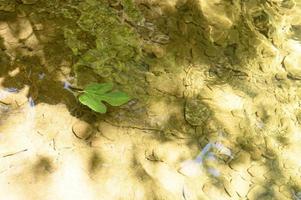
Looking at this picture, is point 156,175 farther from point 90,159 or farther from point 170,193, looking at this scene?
point 90,159

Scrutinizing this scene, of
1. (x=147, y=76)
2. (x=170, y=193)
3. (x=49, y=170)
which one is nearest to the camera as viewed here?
(x=49, y=170)

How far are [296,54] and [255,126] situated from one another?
1.13 m

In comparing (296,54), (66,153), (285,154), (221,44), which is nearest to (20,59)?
(66,153)

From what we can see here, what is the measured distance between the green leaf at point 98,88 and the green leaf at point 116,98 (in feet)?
0.13

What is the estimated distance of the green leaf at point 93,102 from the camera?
7.94 feet

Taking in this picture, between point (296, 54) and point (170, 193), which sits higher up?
point (296, 54)

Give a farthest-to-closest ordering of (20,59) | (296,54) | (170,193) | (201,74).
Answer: (296,54) < (201,74) < (20,59) < (170,193)

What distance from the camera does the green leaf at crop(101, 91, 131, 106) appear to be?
99.2 inches

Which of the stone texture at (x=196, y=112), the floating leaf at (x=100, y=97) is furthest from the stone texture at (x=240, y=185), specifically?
the floating leaf at (x=100, y=97)

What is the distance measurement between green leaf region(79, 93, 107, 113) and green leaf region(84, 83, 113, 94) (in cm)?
5

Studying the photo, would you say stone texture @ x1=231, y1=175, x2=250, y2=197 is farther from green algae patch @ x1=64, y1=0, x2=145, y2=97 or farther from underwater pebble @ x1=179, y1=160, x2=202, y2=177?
green algae patch @ x1=64, y1=0, x2=145, y2=97

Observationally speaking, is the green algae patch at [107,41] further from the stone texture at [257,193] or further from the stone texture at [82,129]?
the stone texture at [257,193]

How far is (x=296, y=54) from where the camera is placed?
3.60 meters

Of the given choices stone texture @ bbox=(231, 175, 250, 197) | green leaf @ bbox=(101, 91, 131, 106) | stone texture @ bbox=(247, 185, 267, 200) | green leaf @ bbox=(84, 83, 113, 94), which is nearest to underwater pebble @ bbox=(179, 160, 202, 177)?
stone texture @ bbox=(231, 175, 250, 197)
